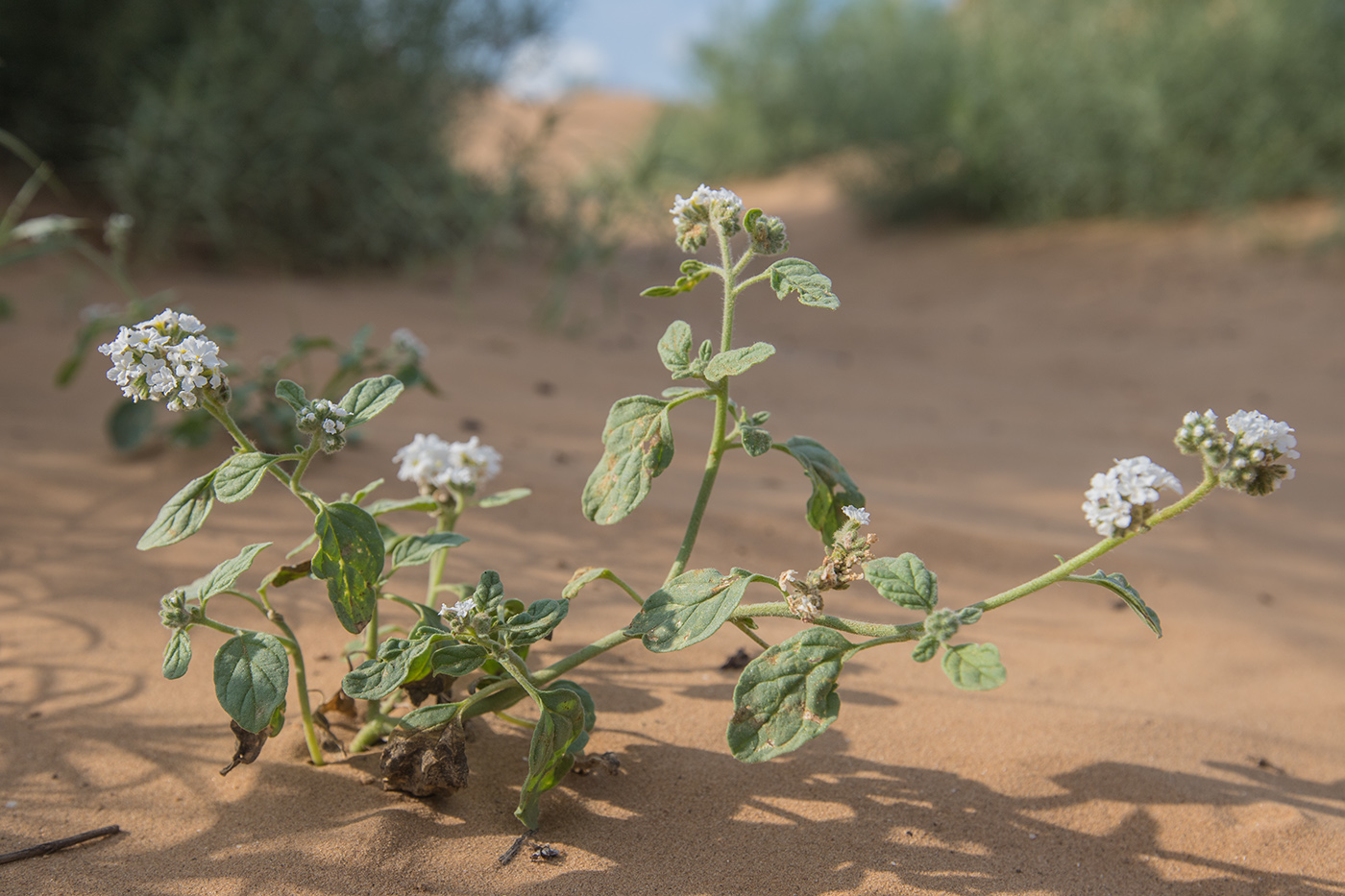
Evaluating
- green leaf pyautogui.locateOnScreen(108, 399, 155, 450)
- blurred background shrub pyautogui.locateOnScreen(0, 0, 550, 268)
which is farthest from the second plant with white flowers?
blurred background shrub pyautogui.locateOnScreen(0, 0, 550, 268)

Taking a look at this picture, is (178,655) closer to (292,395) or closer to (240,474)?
(240,474)

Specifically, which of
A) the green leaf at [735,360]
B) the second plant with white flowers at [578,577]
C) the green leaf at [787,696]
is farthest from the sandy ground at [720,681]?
the green leaf at [735,360]

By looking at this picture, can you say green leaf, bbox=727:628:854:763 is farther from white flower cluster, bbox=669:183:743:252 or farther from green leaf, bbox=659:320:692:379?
white flower cluster, bbox=669:183:743:252

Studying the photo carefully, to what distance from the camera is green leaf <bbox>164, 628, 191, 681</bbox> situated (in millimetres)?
1395

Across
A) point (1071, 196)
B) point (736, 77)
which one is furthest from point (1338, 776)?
point (736, 77)

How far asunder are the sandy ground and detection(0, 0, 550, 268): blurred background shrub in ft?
2.39

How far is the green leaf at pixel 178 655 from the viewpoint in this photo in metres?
1.39

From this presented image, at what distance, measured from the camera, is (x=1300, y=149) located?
7855 millimetres

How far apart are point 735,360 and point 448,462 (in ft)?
1.39

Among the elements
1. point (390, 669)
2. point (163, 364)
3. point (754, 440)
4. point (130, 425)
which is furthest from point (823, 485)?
point (130, 425)

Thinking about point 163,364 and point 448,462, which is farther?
point 163,364

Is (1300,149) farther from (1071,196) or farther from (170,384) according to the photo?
(170,384)

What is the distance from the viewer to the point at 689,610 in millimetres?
1410

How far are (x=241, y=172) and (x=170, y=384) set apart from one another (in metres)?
4.59
